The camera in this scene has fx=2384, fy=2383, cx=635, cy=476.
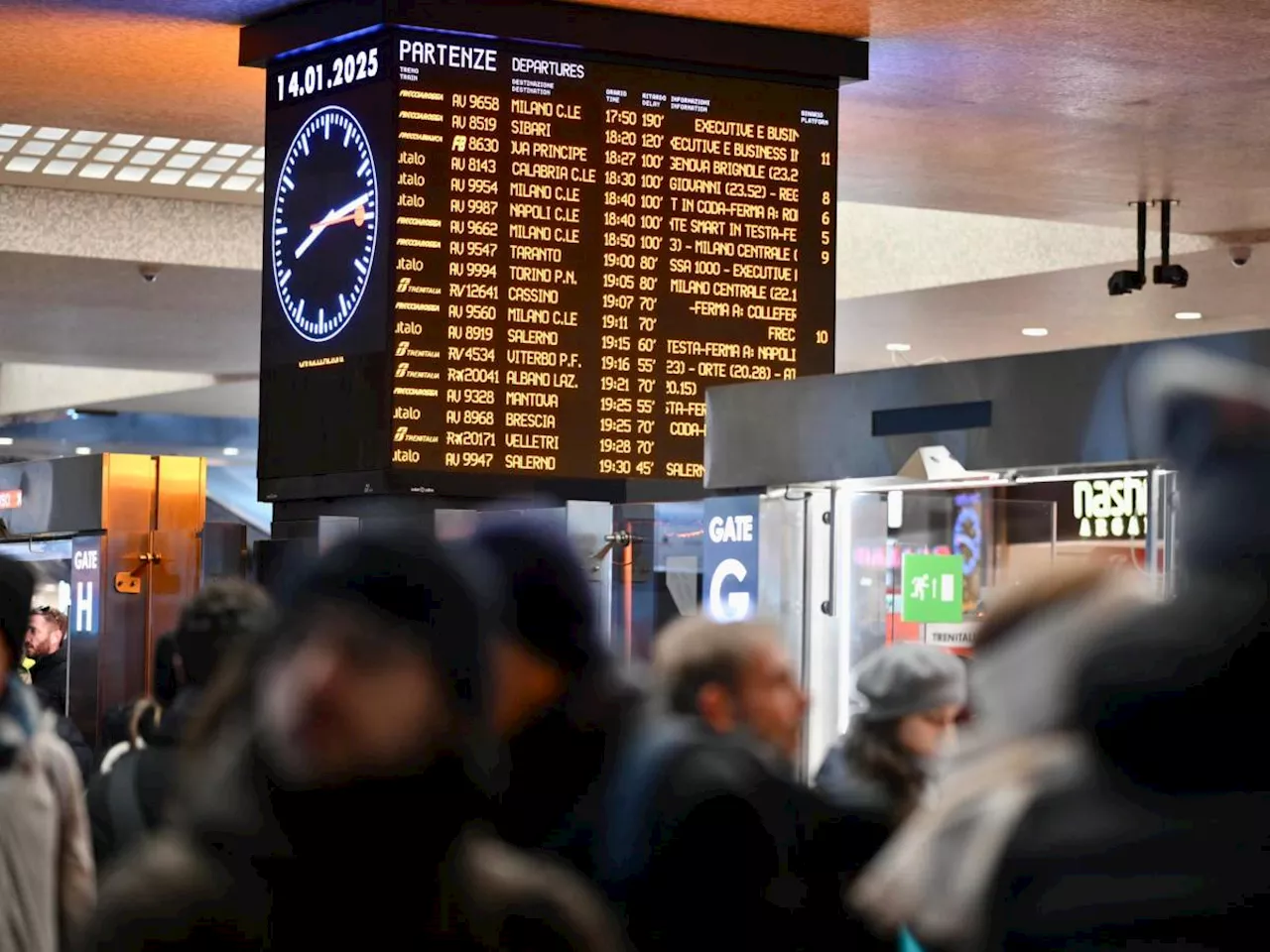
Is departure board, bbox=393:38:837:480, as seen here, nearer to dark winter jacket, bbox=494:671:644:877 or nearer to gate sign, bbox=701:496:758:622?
gate sign, bbox=701:496:758:622

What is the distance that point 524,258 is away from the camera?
757 centimetres

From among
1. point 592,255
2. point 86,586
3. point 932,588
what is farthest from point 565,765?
point 86,586

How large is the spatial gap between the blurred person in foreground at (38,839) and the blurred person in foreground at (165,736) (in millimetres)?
278

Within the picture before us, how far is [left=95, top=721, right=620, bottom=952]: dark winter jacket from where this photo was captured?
210 centimetres

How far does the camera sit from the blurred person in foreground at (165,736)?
3.57m

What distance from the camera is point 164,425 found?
76.5 ft

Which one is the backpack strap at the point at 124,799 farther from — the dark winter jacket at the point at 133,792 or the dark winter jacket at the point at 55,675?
the dark winter jacket at the point at 55,675

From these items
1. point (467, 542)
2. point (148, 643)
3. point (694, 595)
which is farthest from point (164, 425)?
point (467, 542)

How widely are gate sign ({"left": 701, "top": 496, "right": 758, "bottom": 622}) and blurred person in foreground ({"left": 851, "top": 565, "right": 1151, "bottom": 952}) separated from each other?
3.04 metres

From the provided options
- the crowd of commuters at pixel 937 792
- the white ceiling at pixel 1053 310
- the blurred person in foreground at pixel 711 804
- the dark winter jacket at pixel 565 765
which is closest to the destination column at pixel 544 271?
the blurred person in foreground at pixel 711 804

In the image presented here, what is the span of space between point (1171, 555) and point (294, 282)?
3787mm

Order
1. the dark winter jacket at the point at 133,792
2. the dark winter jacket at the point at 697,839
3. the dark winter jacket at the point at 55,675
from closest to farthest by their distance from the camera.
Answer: the dark winter jacket at the point at 697,839
the dark winter jacket at the point at 133,792
the dark winter jacket at the point at 55,675

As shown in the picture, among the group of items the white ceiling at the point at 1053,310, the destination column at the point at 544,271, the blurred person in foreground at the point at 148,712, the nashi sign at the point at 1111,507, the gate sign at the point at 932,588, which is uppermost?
the white ceiling at the point at 1053,310

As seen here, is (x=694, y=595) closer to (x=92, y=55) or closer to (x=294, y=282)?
(x=294, y=282)
